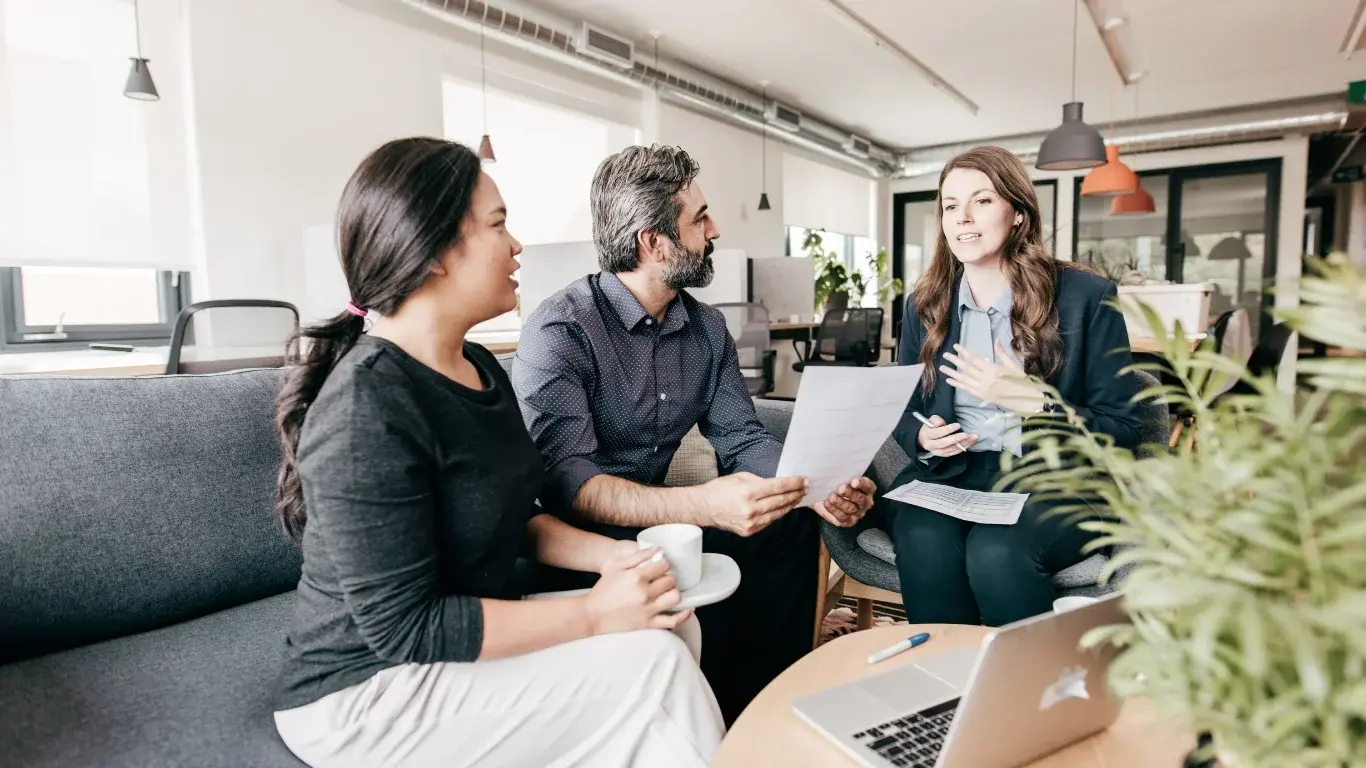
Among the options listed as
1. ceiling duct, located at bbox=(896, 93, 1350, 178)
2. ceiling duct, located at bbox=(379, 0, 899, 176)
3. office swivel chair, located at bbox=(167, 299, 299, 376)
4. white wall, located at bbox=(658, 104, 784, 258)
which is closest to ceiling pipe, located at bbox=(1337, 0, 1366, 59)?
ceiling duct, located at bbox=(896, 93, 1350, 178)

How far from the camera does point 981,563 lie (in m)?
1.58

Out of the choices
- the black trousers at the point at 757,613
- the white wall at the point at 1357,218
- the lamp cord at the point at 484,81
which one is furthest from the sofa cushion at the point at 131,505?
the white wall at the point at 1357,218

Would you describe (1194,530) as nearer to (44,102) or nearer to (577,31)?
(44,102)

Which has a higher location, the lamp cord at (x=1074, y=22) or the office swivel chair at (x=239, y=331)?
the lamp cord at (x=1074, y=22)

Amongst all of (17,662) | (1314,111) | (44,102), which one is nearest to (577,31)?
(44,102)

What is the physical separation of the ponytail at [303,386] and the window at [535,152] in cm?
432

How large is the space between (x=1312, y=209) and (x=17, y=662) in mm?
14078

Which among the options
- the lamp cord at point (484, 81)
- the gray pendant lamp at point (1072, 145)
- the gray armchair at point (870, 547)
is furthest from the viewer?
the lamp cord at point (484, 81)

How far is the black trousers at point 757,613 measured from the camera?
165cm

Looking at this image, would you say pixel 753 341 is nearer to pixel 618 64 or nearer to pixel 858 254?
pixel 618 64

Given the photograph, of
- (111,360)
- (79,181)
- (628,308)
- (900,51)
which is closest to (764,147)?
(900,51)

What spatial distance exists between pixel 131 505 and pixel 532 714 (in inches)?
31.9

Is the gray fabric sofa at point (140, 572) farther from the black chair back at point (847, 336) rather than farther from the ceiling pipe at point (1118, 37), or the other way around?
the ceiling pipe at point (1118, 37)

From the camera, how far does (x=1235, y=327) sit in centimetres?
457
